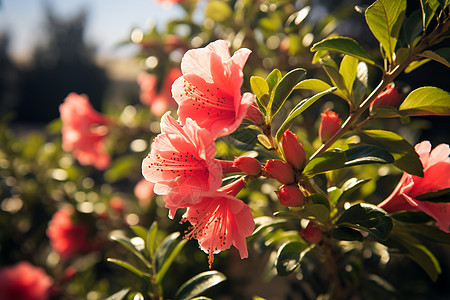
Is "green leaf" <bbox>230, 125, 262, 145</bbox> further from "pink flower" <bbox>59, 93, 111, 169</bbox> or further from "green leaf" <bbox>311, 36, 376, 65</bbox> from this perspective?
"pink flower" <bbox>59, 93, 111, 169</bbox>

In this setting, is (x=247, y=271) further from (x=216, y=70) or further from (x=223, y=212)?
(x=216, y=70)

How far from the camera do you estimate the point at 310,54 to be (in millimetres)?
1356

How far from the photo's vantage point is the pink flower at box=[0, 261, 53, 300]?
1.59m

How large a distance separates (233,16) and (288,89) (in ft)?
2.98

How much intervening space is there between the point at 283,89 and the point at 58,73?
33.7 ft

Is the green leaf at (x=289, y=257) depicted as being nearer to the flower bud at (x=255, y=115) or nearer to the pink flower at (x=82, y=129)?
the flower bud at (x=255, y=115)

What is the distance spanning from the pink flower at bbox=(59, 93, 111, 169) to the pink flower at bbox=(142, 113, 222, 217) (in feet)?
3.75

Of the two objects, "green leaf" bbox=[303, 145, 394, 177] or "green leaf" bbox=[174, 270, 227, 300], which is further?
"green leaf" bbox=[174, 270, 227, 300]

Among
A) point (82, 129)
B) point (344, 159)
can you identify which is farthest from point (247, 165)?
point (82, 129)

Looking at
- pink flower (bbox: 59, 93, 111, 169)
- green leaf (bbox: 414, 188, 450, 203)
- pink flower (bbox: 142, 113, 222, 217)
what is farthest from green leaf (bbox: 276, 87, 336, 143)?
pink flower (bbox: 59, 93, 111, 169)

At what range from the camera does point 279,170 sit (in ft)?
2.00

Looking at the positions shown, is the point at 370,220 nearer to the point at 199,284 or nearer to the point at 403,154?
the point at 403,154

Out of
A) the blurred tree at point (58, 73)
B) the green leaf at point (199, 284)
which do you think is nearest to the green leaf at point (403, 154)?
the green leaf at point (199, 284)

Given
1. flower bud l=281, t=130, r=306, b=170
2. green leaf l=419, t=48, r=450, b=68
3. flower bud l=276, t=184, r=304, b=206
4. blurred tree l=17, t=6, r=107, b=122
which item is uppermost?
green leaf l=419, t=48, r=450, b=68
